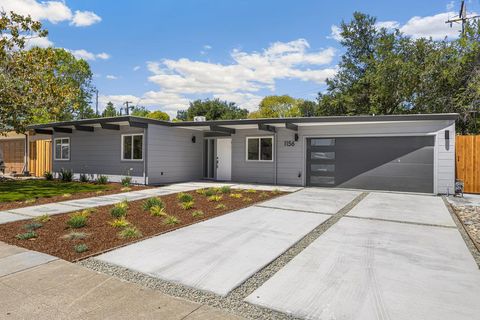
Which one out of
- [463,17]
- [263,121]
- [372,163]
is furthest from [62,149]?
[463,17]

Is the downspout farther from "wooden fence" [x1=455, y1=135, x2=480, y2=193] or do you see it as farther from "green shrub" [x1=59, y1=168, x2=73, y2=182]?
"wooden fence" [x1=455, y1=135, x2=480, y2=193]

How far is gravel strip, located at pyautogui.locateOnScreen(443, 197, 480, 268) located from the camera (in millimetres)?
4543

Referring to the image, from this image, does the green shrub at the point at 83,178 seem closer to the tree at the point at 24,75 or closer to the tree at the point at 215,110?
the tree at the point at 24,75

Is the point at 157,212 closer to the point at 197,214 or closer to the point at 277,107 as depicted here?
the point at 197,214

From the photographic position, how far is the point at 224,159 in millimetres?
14398

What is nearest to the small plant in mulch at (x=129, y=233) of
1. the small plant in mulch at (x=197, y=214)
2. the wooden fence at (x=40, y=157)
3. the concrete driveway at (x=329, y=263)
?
the concrete driveway at (x=329, y=263)

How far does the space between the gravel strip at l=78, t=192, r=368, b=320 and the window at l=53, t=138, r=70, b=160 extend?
13.8 m

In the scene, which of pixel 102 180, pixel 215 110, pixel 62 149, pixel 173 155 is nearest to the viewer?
pixel 102 180

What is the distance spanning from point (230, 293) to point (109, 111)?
1737 inches

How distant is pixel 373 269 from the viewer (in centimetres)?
361

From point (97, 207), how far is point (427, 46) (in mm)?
18700

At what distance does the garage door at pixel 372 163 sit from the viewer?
33.8ft

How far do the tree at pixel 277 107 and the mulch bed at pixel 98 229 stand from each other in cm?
3422

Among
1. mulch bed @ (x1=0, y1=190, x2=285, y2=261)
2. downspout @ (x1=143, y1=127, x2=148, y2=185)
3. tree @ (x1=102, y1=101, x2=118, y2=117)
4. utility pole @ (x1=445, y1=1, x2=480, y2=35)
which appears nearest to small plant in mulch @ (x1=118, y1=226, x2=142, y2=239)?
mulch bed @ (x1=0, y1=190, x2=285, y2=261)
